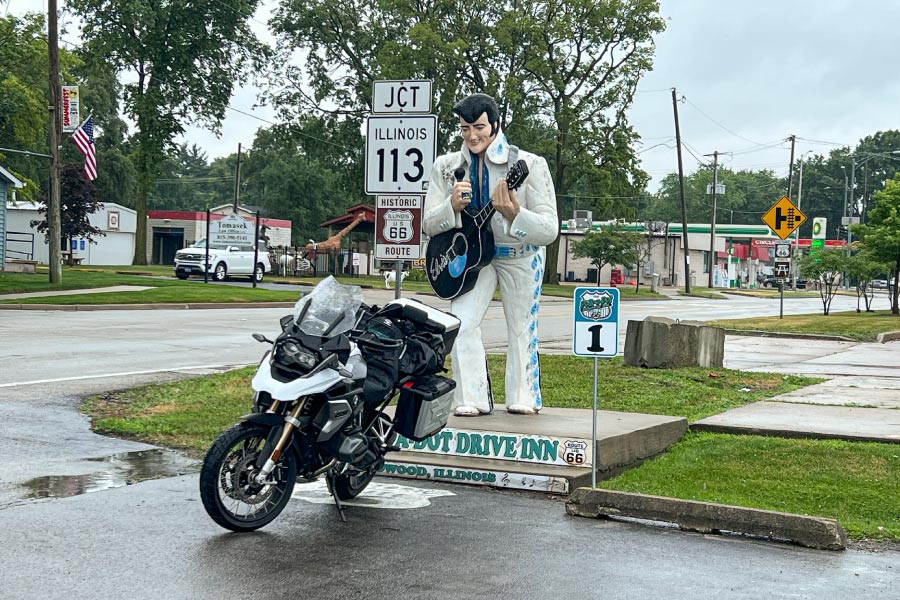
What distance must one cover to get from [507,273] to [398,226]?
2.31 meters

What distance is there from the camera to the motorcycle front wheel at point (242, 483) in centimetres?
568

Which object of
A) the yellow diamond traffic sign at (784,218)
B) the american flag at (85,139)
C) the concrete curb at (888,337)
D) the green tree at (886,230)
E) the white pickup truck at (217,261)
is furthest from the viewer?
the white pickup truck at (217,261)

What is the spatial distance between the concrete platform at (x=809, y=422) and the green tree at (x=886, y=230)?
25.6 m

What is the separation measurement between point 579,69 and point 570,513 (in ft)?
174

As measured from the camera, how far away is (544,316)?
31.9 metres

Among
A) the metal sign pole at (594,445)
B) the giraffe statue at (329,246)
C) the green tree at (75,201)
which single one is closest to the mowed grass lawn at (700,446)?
the metal sign pole at (594,445)

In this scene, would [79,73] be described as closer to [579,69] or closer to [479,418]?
[579,69]

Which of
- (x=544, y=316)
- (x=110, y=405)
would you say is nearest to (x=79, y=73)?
(x=544, y=316)

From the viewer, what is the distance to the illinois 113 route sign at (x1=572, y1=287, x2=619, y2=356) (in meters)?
7.16

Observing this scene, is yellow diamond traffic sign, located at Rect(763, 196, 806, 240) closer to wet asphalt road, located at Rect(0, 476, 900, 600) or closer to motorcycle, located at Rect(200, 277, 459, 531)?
wet asphalt road, located at Rect(0, 476, 900, 600)

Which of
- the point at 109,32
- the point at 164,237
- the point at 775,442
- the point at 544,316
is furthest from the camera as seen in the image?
the point at 164,237

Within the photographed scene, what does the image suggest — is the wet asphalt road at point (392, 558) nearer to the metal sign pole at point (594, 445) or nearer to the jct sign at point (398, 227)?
the metal sign pole at point (594, 445)

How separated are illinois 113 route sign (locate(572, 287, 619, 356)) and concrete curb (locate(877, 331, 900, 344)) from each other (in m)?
19.6

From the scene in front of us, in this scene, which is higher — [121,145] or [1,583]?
[121,145]
